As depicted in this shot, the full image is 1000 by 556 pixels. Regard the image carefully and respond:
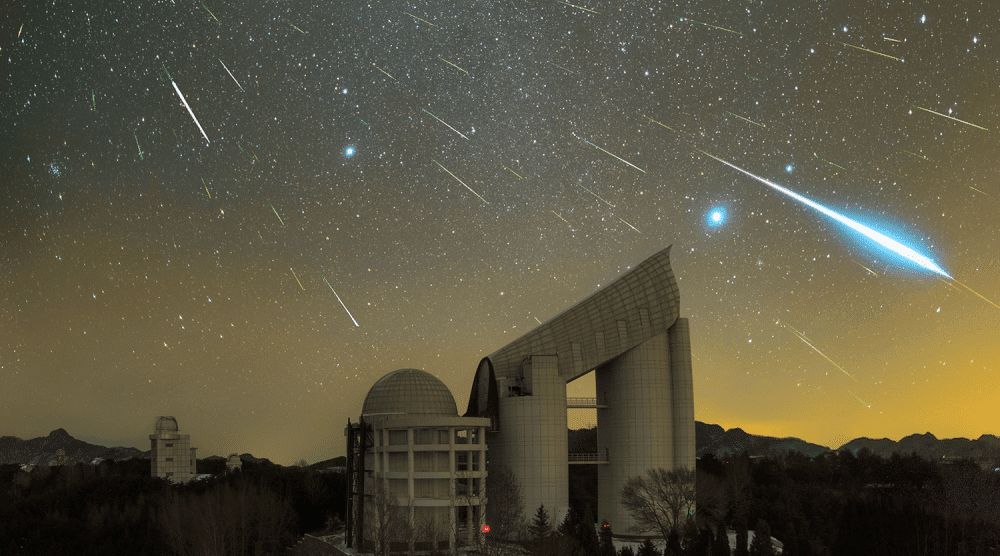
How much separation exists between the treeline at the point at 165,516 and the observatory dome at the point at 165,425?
11098mm

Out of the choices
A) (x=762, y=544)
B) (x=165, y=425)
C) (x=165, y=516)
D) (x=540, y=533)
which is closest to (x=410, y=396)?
(x=540, y=533)

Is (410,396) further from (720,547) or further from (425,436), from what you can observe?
(720,547)

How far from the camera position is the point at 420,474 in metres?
48.7

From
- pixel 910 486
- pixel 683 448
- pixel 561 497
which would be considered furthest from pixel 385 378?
pixel 910 486

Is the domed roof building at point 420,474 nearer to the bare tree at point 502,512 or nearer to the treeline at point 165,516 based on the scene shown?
the bare tree at point 502,512

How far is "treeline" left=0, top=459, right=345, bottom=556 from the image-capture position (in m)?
46.2

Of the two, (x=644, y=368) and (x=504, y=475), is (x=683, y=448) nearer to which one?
(x=644, y=368)

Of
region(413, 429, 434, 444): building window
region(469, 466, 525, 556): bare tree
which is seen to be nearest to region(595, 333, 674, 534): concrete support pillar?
region(469, 466, 525, 556): bare tree

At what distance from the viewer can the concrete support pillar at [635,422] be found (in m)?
57.0

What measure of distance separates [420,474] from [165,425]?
172 ft

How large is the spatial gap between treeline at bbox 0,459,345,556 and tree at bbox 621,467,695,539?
25.8 meters

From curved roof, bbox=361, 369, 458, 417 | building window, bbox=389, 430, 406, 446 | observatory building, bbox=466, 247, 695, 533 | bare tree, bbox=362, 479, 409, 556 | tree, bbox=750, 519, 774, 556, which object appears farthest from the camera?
observatory building, bbox=466, 247, 695, 533

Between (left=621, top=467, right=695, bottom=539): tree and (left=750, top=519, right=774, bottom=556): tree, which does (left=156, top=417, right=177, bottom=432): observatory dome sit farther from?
(left=750, top=519, right=774, bottom=556): tree

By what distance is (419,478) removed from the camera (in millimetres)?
48812
